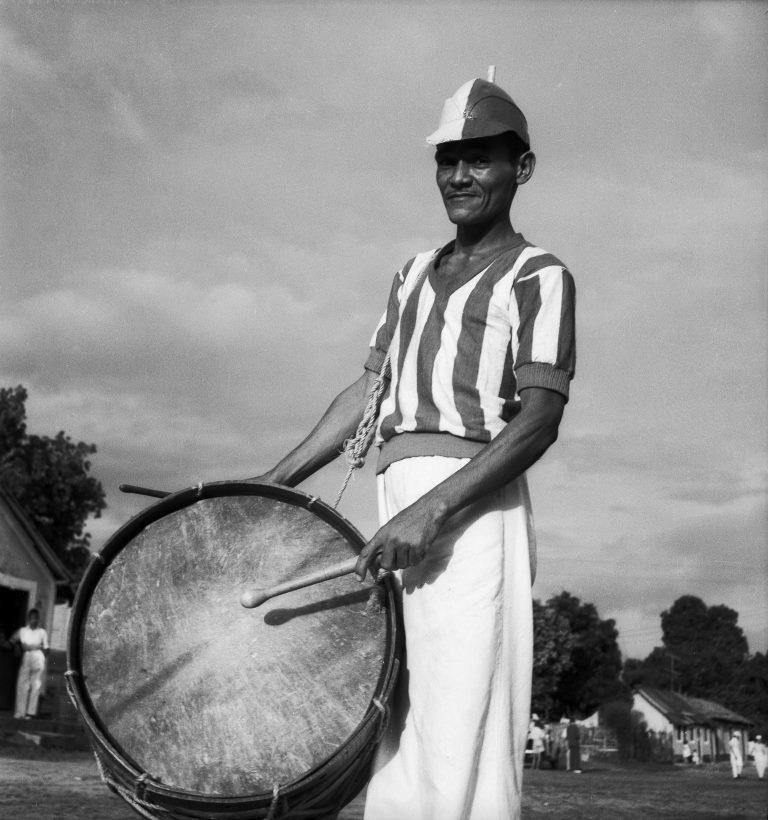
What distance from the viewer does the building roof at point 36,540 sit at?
20125 mm

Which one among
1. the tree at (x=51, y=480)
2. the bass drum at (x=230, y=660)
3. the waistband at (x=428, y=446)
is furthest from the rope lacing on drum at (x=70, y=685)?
the tree at (x=51, y=480)

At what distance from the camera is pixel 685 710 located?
86.9 meters

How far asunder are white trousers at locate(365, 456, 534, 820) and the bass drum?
0.09 meters

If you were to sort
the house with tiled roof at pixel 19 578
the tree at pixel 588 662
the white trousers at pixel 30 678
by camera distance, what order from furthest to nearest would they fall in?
the tree at pixel 588 662 < the house with tiled roof at pixel 19 578 < the white trousers at pixel 30 678

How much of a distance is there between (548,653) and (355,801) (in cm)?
5712

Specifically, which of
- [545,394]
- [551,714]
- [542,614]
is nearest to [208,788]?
[545,394]

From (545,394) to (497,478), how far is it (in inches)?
9.9

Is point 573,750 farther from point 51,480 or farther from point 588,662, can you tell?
point 588,662

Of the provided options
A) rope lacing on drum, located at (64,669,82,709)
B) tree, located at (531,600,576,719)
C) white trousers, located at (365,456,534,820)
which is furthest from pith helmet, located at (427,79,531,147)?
tree, located at (531,600,576,719)

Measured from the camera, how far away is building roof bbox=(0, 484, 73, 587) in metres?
20.1

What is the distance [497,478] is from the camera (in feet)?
9.52

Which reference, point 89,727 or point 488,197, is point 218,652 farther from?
point 488,197

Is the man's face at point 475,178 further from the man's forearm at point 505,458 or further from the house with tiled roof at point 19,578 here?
the house with tiled roof at point 19,578

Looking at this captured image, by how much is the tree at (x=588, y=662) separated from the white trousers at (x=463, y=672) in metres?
78.6
